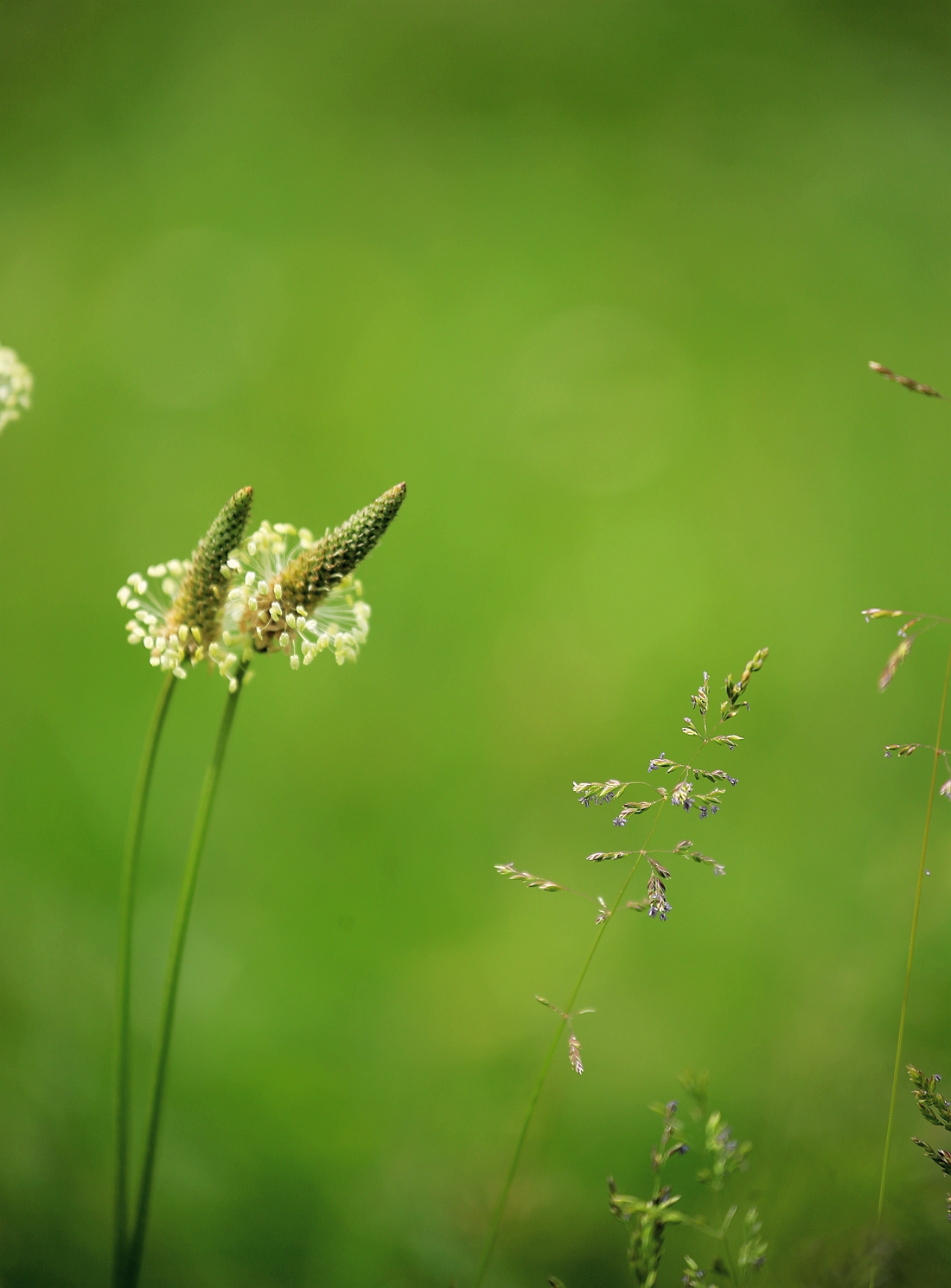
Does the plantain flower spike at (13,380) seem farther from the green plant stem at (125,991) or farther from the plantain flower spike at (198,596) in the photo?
the green plant stem at (125,991)

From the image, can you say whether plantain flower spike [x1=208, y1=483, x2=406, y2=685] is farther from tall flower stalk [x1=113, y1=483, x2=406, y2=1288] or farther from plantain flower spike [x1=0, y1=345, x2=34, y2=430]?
plantain flower spike [x1=0, y1=345, x2=34, y2=430]

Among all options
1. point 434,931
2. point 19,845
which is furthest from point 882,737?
point 19,845

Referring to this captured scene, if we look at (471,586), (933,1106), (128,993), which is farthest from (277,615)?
(471,586)

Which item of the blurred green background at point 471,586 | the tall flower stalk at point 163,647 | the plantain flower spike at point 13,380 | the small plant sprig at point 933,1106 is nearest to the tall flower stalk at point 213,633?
the tall flower stalk at point 163,647

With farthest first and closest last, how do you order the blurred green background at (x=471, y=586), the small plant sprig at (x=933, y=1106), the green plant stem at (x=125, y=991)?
the blurred green background at (x=471, y=586)
the green plant stem at (x=125, y=991)
the small plant sprig at (x=933, y=1106)

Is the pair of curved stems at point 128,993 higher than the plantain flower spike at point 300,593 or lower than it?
lower

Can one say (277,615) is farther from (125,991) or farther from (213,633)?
(125,991)

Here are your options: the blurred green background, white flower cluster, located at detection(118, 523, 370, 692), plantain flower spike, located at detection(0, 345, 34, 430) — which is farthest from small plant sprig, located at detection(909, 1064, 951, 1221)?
plantain flower spike, located at detection(0, 345, 34, 430)
